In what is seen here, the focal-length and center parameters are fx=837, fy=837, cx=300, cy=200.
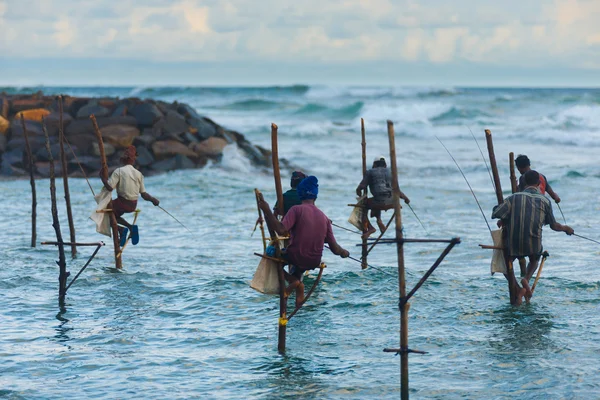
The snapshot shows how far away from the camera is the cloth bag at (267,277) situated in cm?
869

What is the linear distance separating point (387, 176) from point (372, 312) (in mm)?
3007

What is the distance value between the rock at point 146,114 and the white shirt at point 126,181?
1669 cm

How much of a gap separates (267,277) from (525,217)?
3228mm

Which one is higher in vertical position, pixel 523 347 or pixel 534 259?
pixel 534 259

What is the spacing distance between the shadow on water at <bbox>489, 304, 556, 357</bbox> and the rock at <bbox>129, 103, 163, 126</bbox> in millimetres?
20048

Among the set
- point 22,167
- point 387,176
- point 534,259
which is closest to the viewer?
point 534,259

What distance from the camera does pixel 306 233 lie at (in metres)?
8.89

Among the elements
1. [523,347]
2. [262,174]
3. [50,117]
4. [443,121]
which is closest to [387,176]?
[523,347]

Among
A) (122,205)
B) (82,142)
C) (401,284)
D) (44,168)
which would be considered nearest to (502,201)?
(401,284)

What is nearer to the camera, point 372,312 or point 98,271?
point 372,312

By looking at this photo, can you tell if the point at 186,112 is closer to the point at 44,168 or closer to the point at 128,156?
the point at 44,168

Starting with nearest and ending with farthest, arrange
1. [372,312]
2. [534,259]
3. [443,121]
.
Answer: [534,259]
[372,312]
[443,121]

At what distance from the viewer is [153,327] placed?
10195 mm

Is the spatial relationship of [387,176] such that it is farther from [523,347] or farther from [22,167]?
[22,167]
